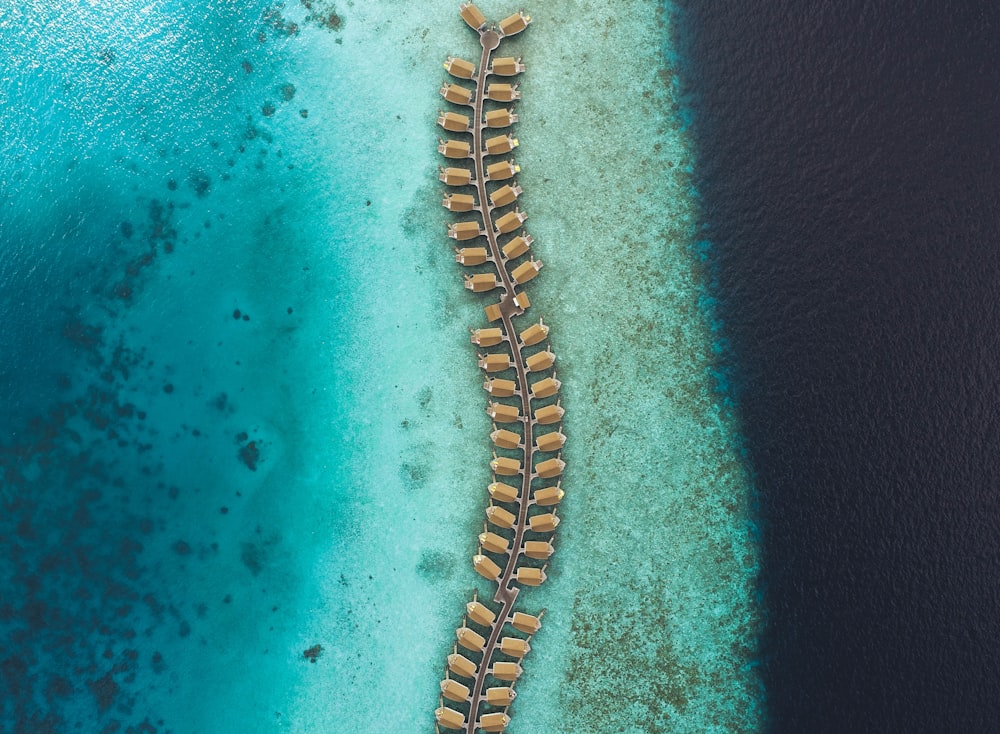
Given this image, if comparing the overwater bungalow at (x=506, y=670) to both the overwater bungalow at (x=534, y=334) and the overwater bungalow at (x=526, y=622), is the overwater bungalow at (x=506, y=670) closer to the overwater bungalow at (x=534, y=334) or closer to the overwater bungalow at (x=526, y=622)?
the overwater bungalow at (x=526, y=622)

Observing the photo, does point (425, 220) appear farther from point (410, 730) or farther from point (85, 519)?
point (410, 730)

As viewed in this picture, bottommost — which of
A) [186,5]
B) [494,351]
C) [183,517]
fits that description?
[183,517]

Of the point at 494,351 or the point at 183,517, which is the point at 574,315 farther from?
the point at 183,517

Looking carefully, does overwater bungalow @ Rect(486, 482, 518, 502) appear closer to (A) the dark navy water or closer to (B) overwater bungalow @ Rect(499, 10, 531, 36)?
(A) the dark navy water

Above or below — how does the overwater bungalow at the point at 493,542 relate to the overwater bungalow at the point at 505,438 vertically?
below

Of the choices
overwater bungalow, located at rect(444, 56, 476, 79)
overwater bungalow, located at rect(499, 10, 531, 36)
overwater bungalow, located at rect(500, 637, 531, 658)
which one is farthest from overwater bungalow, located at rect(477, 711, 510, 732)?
overwater bungalow, located at rect(499, 10, 531, 36)

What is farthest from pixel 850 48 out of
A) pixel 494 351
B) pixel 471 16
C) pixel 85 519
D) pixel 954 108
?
pixel 85 519

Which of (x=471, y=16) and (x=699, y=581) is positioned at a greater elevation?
(x=471, y=16)

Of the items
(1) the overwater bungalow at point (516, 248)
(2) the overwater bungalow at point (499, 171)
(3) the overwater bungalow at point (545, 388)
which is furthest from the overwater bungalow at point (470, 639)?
(2) the overwater bungalow at point (499, 171)
